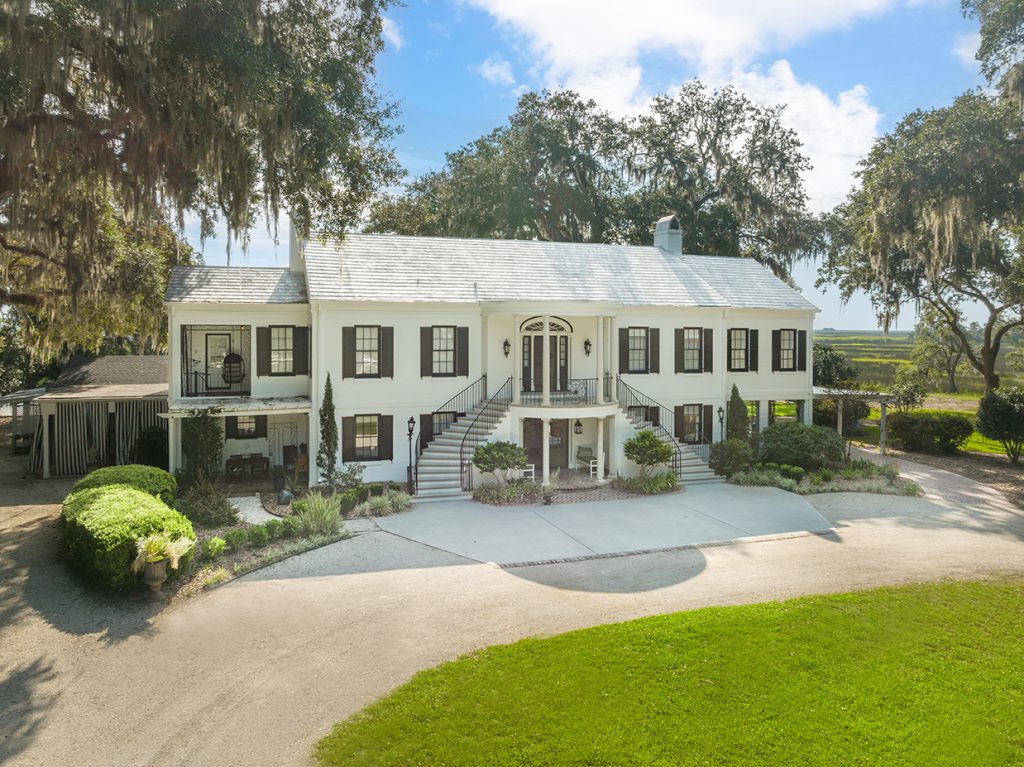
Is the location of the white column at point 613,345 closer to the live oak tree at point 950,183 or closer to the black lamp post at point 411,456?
the black lamp post at point 411,456

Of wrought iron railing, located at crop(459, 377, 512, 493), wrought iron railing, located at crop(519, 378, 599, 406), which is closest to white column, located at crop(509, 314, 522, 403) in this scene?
wrought iron railing, located at crop(519, 378, 599, 406)

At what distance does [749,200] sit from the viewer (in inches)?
1278

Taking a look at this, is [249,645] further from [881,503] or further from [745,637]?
[881,503]

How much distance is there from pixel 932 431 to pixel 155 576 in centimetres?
2401

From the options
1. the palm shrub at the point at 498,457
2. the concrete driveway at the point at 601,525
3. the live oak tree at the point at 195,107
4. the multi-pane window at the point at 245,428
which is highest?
the live oak tree at the point at 195,107

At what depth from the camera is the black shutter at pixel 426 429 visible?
58.0ft

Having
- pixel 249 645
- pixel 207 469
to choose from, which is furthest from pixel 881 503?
pixel 207 469

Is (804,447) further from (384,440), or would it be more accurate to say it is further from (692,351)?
(384,440)

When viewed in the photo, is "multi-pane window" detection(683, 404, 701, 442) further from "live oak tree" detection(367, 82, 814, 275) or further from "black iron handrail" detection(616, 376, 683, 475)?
"live oak tree" detection(367, 82, 814, 275)

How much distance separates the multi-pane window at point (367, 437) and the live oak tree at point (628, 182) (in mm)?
15786

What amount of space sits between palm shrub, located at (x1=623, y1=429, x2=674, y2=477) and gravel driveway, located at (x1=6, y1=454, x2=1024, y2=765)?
186 inches

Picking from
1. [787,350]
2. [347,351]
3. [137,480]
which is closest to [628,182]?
[787,350]

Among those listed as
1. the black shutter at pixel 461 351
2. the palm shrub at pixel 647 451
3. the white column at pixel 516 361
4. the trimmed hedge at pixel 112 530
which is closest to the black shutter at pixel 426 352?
the black shutter at pixel 461 351

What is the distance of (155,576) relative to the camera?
29.9 feet
